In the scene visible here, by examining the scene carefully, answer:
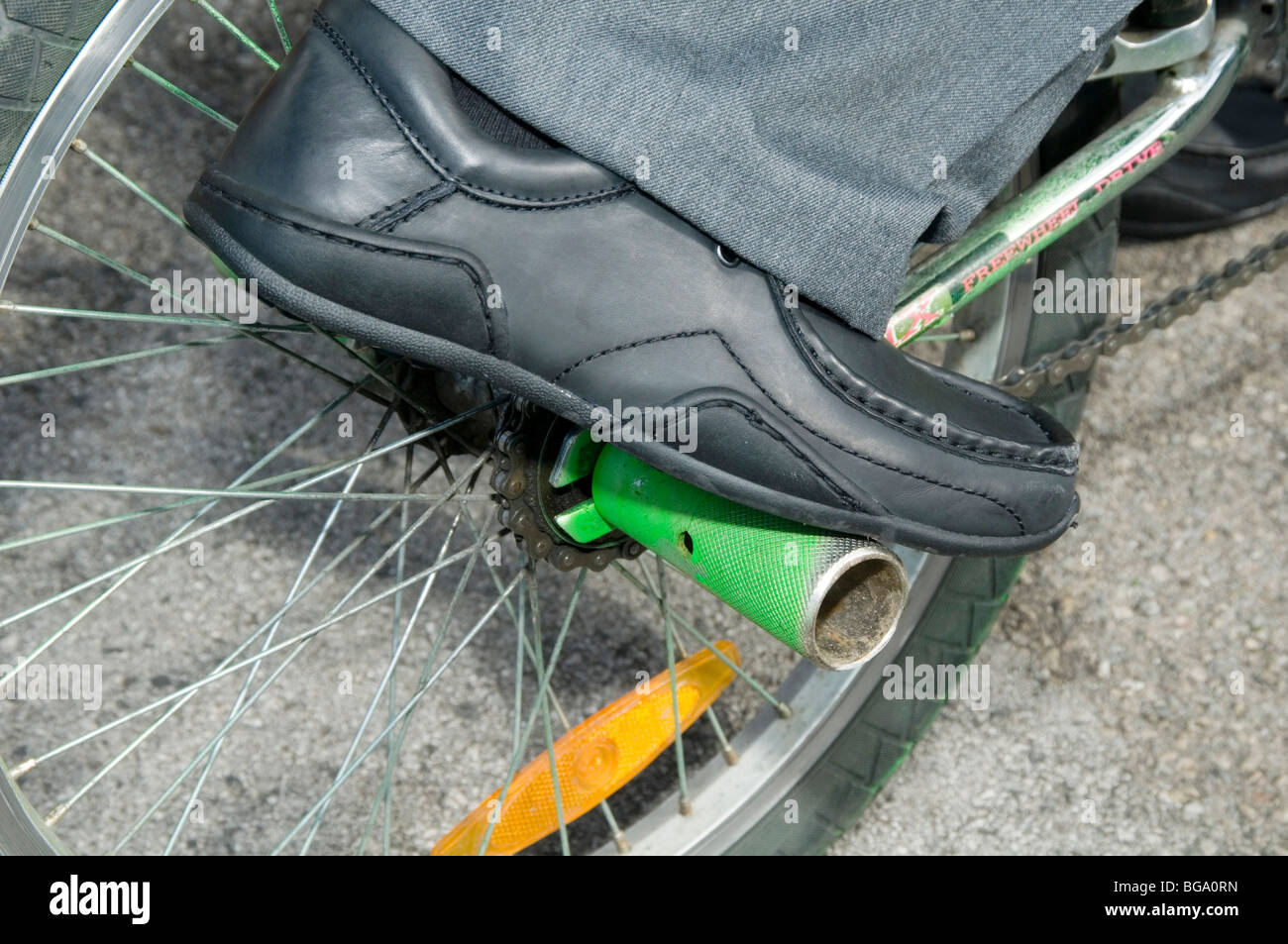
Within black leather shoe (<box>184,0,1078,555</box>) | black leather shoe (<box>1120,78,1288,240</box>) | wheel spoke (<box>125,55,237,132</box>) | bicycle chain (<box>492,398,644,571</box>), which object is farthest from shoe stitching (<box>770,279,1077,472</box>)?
black leather shoe (<box>1120,78,1288,240</box>)

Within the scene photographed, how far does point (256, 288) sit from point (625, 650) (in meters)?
0.76

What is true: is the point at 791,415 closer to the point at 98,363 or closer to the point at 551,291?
the point at 551,291

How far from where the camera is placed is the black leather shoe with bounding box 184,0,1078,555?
2.27ft

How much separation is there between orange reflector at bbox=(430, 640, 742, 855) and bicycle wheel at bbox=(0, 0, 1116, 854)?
3cm

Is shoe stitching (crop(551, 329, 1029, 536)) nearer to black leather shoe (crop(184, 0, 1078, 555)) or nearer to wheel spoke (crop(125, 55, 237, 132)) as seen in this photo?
black leather shoe (crop(184, 0, 1078, 555))

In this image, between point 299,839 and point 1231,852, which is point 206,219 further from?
point 1231,852

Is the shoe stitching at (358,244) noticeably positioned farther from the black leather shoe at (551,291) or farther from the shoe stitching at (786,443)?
the shoe stitching at (786,443)

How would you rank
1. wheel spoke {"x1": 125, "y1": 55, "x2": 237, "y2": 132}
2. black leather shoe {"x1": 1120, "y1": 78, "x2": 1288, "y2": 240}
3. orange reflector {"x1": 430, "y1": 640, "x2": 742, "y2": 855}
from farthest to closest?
1. black leather shoe {"x1": 1120, "y1": 78, "x2": 1288, "y2": 240}
2. orange reflector {"x1": 430, "y1": 640, "x2": 742, "y2": 855}
3. wheel spoke {"x1": 125, "y1": 55, "x2": 237, "y2": 132}

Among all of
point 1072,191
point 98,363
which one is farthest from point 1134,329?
point 98,363

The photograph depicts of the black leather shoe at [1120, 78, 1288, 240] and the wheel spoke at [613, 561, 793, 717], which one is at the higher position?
the black leather shoe at [1120, 78, 1288, 240]

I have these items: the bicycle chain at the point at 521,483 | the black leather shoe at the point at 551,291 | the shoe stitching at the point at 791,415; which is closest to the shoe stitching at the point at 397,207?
the black leather shoe at the point at 551,291

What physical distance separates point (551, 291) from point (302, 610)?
766 millimetres

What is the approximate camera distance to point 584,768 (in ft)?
3.64

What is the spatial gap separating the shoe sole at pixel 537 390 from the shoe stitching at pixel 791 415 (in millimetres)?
18
